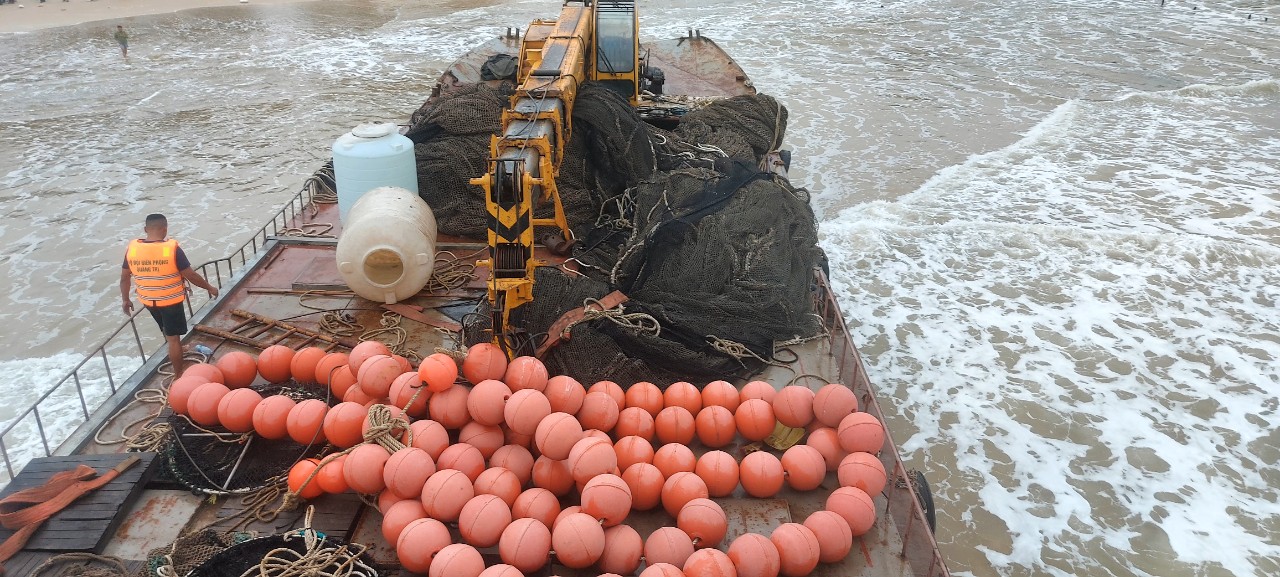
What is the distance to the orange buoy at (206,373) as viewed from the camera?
5527mm

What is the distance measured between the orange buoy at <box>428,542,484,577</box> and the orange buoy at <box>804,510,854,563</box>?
6.33 ft

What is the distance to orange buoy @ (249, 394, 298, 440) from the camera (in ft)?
17.1

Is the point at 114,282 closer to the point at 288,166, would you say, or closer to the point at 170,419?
the point at 288,166

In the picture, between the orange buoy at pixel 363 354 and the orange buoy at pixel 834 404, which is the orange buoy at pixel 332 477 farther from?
the orange buoy at pixel 834 404

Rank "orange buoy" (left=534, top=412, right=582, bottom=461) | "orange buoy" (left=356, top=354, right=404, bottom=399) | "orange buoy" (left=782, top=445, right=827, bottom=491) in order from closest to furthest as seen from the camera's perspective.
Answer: "orange buoy" (left=534, top=412, right=582, bottom=461)
"orange buoy" (left=782, top=445, right=827, bottom=491)
"orange buoy" (left=356, top=354, right=404, bottom=399)

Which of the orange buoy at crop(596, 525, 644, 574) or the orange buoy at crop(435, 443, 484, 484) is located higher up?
the orange buoy at crop(435, 443, 484, 484)

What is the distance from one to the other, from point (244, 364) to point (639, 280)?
325 centimetres

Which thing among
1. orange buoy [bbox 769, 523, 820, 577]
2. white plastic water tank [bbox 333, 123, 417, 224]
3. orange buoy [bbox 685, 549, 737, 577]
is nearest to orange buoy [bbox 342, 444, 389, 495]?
orange buoy [bbox 685, 549, 737, 577]

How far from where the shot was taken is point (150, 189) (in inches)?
591

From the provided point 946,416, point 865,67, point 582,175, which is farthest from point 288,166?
point 865,67

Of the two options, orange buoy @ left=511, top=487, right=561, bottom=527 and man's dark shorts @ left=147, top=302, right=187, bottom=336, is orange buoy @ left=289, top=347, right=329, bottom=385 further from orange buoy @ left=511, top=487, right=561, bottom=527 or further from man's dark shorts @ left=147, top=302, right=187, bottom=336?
orange buoy @ left=511, top=487, right=561, bottom=527

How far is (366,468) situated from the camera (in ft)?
15.1

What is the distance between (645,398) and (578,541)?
1459mm

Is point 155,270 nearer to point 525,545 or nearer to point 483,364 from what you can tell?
point 483,364
